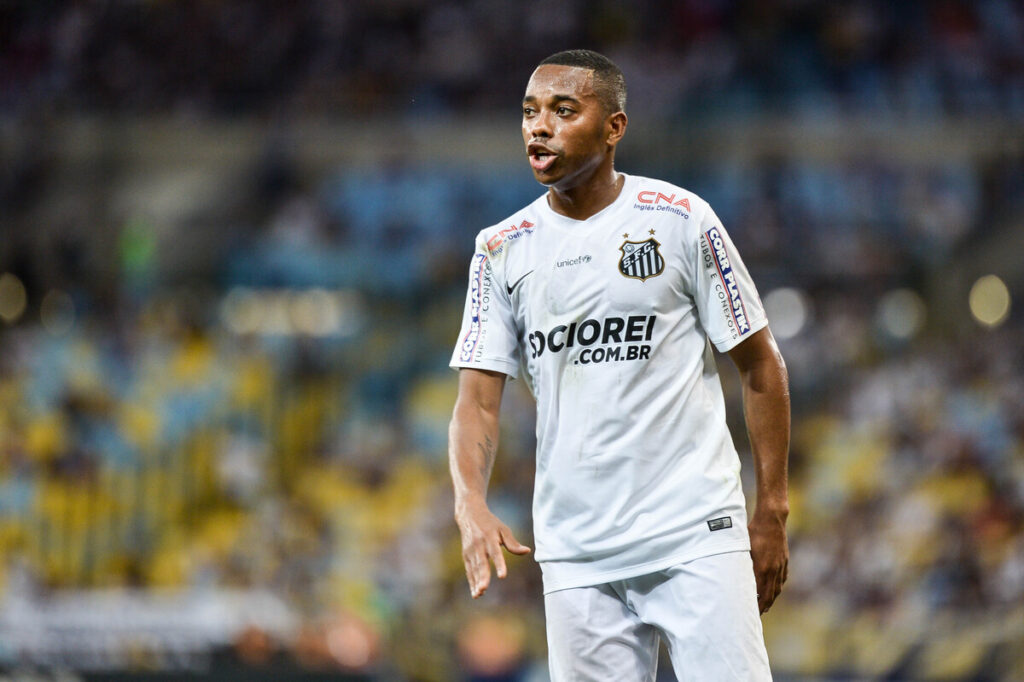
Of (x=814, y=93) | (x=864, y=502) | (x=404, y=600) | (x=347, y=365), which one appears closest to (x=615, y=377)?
(x=404, y=600)

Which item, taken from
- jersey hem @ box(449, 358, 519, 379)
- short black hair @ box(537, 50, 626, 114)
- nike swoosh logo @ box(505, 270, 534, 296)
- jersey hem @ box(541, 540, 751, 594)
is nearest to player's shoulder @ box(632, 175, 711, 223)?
short black hair @ box(537, 50, 626, 114)

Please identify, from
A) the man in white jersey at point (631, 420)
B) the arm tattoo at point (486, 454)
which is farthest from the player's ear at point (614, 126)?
the arm tattoo at point (486, 454)

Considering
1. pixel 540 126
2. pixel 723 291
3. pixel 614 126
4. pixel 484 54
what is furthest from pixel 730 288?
pixel 484 54

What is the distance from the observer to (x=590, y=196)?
3959 mm

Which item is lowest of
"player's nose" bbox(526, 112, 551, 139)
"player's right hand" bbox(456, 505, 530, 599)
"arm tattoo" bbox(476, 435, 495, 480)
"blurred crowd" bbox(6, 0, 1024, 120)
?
"player's right hand" bbox(456, 505, 530, 599)

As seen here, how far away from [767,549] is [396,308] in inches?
319

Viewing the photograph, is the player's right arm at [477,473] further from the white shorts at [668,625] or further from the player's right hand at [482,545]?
the white shorts at [668,625]

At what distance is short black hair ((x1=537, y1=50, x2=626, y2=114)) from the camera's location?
385 cm

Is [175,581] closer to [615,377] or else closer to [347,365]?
[347,365]

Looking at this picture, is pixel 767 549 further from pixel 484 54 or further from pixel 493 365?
pixel 484 54

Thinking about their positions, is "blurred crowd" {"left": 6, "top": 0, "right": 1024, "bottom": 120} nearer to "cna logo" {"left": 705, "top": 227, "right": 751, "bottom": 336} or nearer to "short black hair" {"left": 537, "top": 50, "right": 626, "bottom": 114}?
"short black hair" {"left": 537, "top": 50, "right": 626, "bottom": 114}

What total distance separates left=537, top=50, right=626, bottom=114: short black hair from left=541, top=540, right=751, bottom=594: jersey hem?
4.33 ft

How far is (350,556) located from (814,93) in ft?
24.3

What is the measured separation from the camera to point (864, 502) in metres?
10.7
